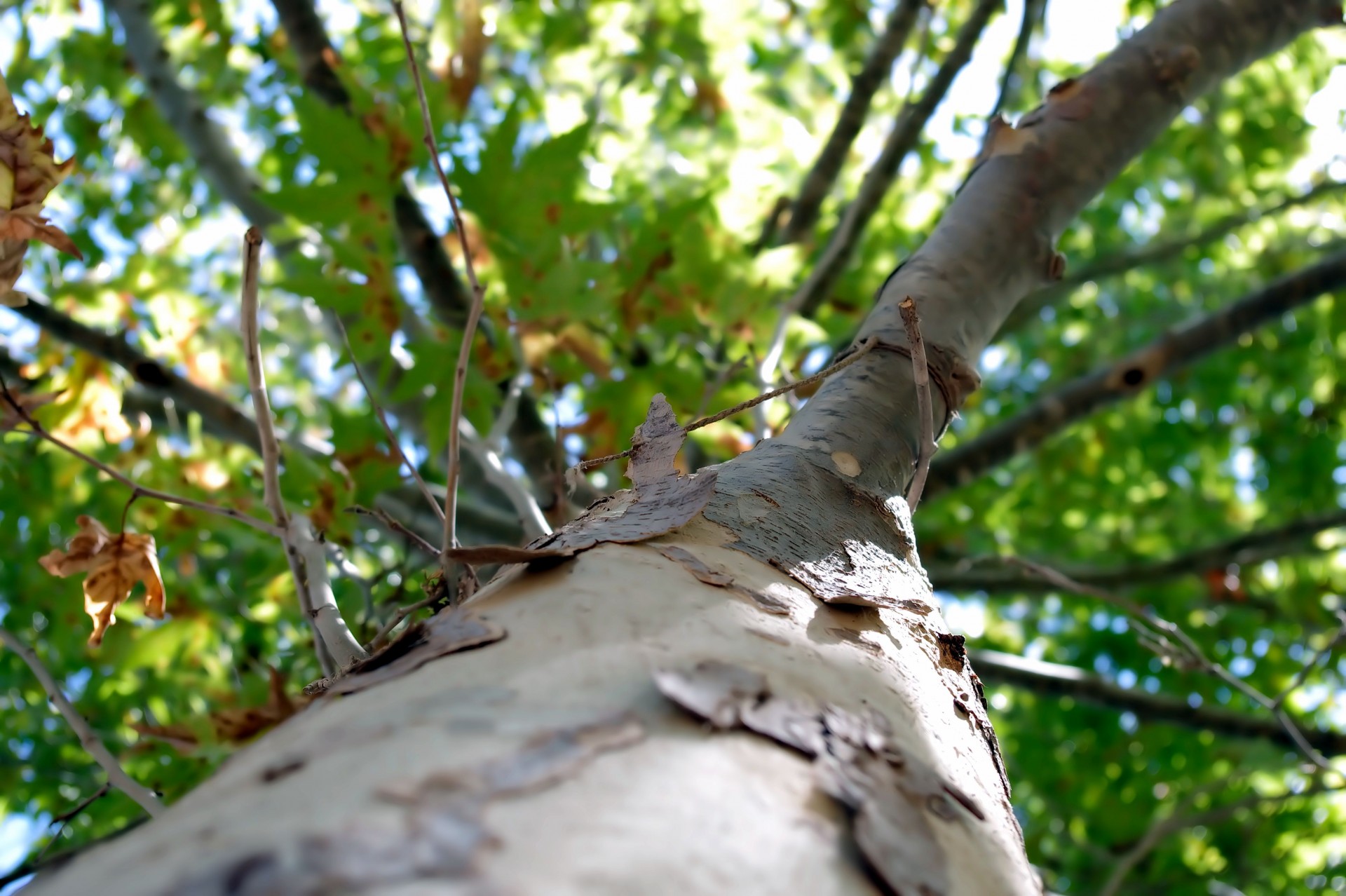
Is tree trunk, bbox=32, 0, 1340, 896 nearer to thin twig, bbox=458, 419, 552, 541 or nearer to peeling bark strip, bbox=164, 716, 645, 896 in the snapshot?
peeling bark strip, bbox=164, 716, 645, 896

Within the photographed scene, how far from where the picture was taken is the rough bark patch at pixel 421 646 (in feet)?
1.73

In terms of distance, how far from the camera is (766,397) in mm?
797

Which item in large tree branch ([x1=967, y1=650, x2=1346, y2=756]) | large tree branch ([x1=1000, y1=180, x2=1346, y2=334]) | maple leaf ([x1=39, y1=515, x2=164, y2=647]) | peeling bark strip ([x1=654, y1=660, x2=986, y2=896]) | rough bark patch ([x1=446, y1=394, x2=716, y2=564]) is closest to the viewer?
peeling bark strip ([x1=654, y1=660, x2=986, y2=896])

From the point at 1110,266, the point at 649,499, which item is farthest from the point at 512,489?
the point at 1110,266

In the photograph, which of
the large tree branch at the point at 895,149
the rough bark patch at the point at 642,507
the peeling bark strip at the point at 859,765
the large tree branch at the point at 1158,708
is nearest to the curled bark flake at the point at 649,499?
the rough bark patch at the point at 642,507

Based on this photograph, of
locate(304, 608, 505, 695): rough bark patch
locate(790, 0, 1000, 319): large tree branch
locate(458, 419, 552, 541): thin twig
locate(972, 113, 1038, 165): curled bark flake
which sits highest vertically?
locate(790, 0, 1000, 319): large tree branch

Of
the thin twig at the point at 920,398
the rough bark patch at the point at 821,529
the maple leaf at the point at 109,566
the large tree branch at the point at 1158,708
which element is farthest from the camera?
the large tree branch at the point at 1158,708

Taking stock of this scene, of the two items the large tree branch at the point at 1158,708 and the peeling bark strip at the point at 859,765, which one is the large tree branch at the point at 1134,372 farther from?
the peeling bark strip at the point at 859,765

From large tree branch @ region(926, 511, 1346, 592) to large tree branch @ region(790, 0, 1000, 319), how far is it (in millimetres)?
959

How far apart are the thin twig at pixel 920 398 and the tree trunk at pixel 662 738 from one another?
0.10 feet

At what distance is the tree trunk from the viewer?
373 mm

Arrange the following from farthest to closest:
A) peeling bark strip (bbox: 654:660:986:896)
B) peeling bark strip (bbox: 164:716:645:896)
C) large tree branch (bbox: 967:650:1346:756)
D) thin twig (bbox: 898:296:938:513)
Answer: large tree branch (bbox: 967:650:1346:756), thin twig (bbox: 898:296:938:513), peeling bark strip (bbox: 654:660:986:896), peeling bark strip (bbox: 164:716:645:896)

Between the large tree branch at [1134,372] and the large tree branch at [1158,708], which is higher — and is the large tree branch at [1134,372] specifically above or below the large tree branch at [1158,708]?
above

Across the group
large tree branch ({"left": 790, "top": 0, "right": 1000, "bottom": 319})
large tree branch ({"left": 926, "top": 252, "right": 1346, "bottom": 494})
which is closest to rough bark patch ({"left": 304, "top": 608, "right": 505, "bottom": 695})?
large tree branch ({"left": 790, "top": 0, "right": 1000, "bottom": 319})
